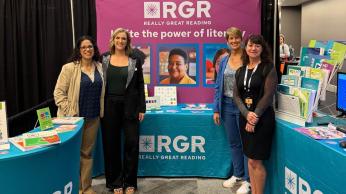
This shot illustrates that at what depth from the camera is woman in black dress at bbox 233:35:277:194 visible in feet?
8.06

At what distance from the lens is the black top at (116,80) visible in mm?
2887

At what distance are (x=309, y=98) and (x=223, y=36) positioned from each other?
1392 mm

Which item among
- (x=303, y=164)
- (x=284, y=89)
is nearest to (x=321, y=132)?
(x=303, y=164)

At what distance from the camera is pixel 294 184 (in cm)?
241

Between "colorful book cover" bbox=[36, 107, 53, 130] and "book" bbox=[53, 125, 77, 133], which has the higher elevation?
"colorful book cover" bbox=[36, 107, 53, 130]

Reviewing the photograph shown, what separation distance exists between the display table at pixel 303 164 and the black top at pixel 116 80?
125 cm

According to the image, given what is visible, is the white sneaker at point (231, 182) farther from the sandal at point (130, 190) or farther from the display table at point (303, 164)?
the sandal at point (130, 190)

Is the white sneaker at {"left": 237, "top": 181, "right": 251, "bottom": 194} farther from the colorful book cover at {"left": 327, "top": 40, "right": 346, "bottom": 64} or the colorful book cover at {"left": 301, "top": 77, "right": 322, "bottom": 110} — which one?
the colorful book cover at {"left": 327, "top": 40, "right": 346, "bottom": 64}

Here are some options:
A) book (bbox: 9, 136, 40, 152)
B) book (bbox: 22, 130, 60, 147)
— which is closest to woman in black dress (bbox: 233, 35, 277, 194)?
book (bbox: 22, 130, 60, 147)

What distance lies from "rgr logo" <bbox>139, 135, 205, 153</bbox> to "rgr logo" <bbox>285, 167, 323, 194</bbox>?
39.6 inches

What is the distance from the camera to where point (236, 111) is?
2.95 metres

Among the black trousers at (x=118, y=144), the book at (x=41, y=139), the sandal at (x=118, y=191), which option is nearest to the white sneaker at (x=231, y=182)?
the black trousers at (x=118, y=144)

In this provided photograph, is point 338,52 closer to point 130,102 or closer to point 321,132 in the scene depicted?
point 321,132

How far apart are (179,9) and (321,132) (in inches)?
75.9
